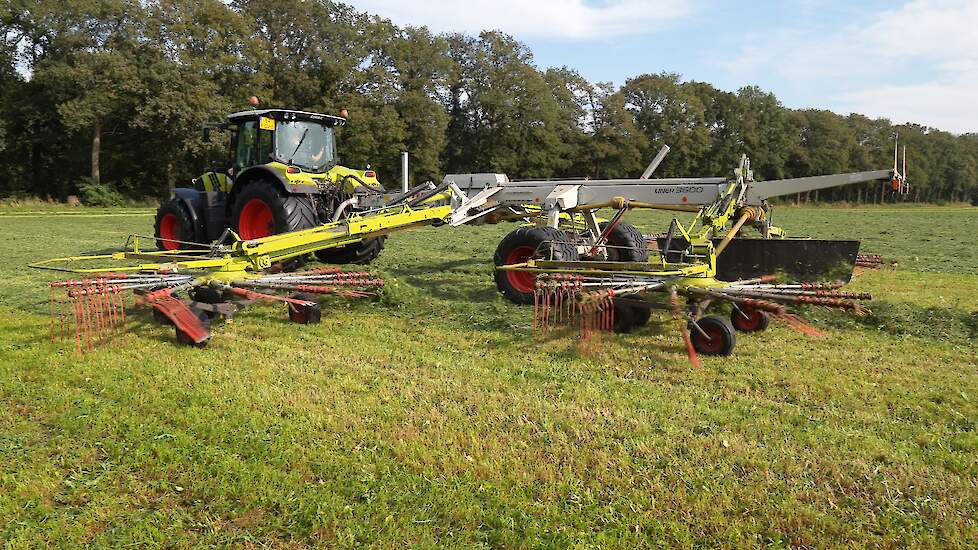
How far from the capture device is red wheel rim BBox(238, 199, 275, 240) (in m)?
8.55

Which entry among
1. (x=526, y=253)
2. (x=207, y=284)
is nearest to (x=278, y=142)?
(x=207, y=284)

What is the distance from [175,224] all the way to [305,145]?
2.33 meters

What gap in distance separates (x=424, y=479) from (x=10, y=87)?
41.8 meters

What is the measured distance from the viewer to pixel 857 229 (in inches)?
823

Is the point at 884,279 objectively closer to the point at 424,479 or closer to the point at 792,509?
the point at 792,509

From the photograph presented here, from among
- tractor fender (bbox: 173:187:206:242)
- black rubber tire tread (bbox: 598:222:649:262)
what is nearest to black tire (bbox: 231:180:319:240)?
tractor fender (bbox: 173:187:206:242)

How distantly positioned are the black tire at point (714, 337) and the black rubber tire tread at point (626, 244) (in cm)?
247

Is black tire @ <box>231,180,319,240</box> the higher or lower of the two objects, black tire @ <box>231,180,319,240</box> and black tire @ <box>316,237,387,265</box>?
the higher

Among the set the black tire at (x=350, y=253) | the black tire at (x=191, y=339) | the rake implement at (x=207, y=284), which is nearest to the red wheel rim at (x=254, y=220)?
the rake implement at (x=207, y=284)

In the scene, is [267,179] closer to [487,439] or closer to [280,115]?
[280,115]

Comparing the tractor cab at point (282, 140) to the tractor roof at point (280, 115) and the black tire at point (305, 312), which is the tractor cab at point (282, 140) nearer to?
the tractor roof at point (280, 115)

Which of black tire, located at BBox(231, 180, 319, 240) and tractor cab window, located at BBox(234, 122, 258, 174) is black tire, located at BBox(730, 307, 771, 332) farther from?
tractor cab window, located at BBox(234, 122, 258, 174)

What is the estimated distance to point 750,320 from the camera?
6.27 m

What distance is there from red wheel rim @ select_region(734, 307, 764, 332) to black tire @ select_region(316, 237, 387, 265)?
5.52 meters
